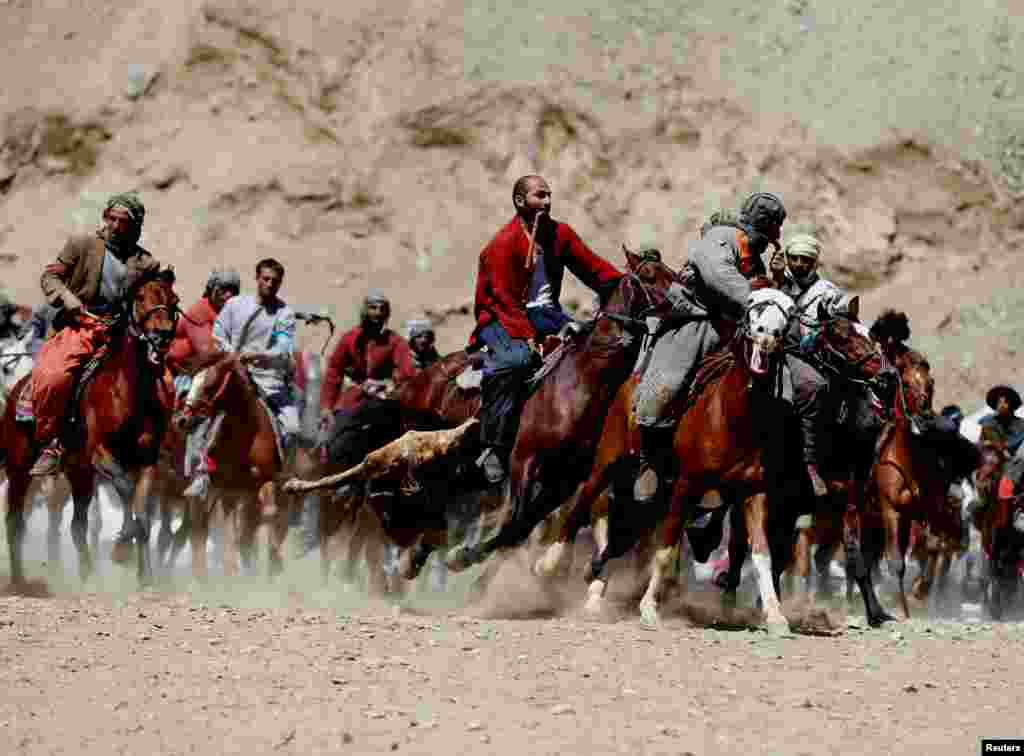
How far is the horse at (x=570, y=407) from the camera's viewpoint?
13.2 m

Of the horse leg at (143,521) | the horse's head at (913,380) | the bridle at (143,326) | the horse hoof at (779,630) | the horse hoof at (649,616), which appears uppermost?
the horse's head at (913,380)

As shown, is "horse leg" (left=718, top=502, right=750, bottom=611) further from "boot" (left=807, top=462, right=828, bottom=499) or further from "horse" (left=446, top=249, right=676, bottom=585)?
"horse" (left=446, top=249, right=676, bottom=585)

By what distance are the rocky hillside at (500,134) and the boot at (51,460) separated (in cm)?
1941

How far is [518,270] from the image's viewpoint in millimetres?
13586

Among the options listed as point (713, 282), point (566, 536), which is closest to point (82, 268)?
point (566, 536)

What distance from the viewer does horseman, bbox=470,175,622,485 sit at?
13500 millimetres

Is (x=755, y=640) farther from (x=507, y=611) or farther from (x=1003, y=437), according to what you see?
(x=1003, y=437)

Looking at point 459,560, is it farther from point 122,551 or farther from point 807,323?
point 807,323

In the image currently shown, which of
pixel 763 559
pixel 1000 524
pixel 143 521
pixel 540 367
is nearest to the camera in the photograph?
pixel 763 559

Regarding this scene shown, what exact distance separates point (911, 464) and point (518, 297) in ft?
19.0

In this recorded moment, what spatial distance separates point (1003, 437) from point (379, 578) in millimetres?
8091

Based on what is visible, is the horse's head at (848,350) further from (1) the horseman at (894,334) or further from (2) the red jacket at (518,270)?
(1) the horseman at (894,334)

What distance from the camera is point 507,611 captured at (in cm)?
1366

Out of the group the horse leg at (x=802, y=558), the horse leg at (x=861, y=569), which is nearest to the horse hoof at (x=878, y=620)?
the horse leg at (x=861, y=569)
